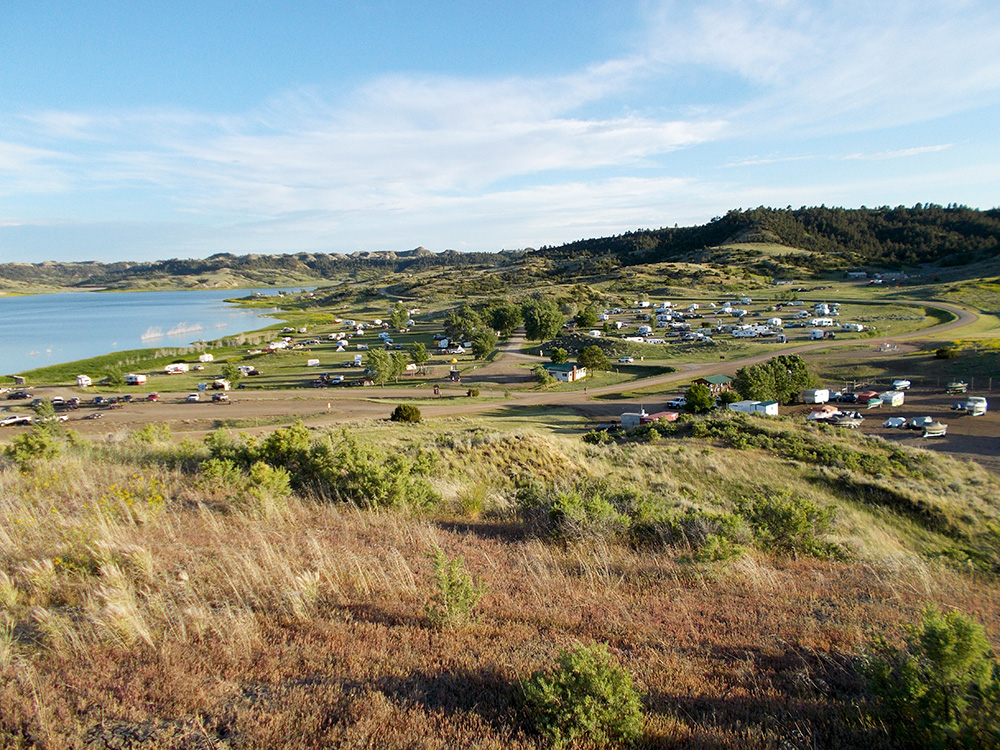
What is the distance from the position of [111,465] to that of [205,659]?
24.5 ft

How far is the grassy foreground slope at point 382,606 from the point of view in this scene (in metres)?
3.19

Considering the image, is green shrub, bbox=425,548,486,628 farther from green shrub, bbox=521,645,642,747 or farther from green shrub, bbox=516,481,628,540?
green shrub, bbox=516,481,628,540

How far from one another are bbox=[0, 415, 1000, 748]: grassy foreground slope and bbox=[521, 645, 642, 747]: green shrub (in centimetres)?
17

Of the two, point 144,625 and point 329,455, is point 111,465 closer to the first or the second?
point 329,455

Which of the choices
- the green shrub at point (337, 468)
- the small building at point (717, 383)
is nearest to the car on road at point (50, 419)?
the green shrub at point (337, 468)

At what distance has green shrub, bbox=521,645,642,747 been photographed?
10.2 feet

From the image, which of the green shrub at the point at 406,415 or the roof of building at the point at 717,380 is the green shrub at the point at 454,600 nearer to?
the green shrub at the point at 406,415

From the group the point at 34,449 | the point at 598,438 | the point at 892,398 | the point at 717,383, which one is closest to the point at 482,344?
the point at 717,383

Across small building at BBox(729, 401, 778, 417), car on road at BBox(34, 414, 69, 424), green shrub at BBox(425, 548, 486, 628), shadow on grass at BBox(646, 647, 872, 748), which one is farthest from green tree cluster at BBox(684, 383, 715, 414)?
car on road at BBox(34, 414, 69, 424)

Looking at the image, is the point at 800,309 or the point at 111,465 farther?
the point at 800,309

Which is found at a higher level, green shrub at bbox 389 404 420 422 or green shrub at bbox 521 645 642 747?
green shrub at bbox 521 645 642 747

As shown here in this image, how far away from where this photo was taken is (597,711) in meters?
3.17

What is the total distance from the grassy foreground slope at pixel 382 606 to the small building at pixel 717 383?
36702 mm

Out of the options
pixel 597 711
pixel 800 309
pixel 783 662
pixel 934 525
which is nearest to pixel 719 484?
pixel 934 525
